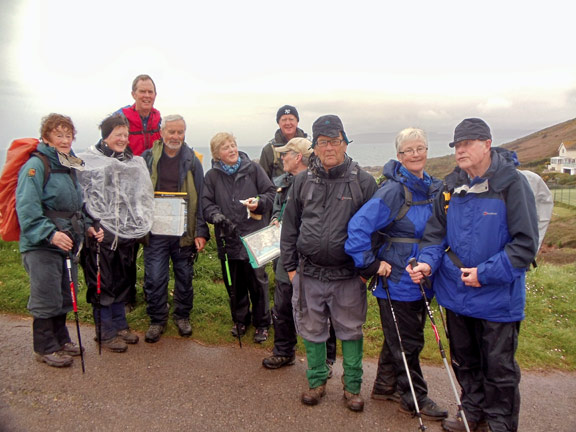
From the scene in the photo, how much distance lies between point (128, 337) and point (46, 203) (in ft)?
6.93

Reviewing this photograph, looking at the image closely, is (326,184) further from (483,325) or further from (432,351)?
(432,351)

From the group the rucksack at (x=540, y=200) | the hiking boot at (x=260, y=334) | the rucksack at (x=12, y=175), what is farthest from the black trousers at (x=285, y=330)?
the rucksack at (x=12, y=175)

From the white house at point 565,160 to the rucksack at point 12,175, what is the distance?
113 m

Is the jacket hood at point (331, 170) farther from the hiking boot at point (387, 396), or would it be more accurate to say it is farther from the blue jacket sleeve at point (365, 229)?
the hiking boot at point (387, 396)

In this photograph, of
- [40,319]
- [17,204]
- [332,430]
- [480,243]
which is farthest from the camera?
[40,319]

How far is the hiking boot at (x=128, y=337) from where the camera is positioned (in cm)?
596

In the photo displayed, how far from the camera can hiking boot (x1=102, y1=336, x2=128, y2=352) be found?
5.71m

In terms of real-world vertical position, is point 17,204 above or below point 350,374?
above

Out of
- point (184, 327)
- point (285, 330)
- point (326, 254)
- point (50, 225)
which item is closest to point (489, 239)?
point (326, 254)

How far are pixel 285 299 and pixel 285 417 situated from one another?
4.77 feet

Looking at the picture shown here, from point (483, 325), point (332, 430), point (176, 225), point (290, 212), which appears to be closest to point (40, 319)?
point (176, 225)

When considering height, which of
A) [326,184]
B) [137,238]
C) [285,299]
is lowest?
[285,299]

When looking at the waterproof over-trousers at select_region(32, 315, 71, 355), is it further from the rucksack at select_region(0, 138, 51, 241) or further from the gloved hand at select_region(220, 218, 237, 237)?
the gloved hand at select_region(220, 218, 237, 237)

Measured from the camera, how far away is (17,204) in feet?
16.4
